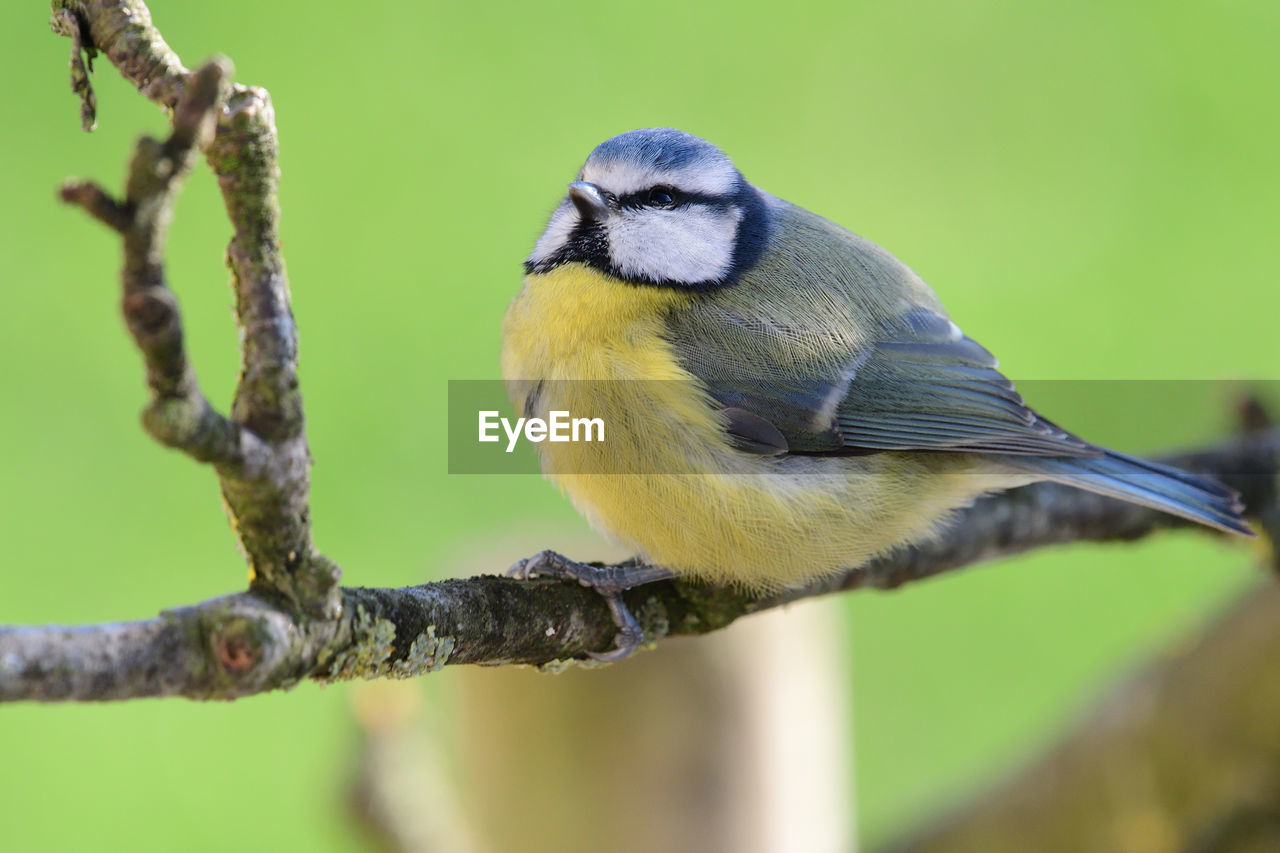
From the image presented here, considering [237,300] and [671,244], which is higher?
[671,244]

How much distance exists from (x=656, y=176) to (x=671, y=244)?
11cm

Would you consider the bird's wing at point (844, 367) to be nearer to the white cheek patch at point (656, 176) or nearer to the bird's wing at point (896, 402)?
the bird's wing at point (896, 402)

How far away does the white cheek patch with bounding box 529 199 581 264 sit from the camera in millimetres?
1780

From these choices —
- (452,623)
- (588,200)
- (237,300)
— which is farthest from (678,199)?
(237,300)

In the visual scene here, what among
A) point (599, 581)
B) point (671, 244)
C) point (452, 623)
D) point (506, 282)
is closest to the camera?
point (452, 623)

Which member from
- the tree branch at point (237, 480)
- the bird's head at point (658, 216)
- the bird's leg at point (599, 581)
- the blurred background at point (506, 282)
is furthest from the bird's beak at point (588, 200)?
the blurred background at point (506, 282)

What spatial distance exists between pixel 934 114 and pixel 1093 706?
2201 mm

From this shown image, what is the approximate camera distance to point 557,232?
181 centimetres

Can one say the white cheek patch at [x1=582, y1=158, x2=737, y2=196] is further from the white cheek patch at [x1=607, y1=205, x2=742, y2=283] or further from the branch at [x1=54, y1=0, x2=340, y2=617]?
the branch at [x1=54, y1=0, x2=340, y2=617]

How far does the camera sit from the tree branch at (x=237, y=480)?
739mm

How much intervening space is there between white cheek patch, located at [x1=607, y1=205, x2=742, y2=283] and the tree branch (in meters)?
0.65

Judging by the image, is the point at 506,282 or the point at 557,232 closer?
the point at 557,232

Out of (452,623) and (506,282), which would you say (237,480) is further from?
(506,282)

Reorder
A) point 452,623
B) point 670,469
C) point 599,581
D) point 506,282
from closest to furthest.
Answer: point 452,623, point 599,581, point 670,469, point 506,282
